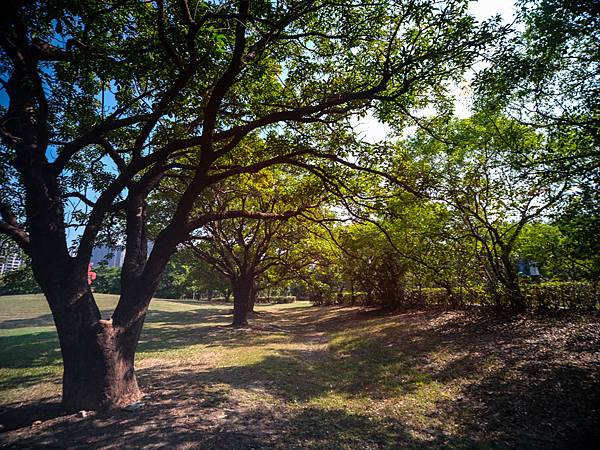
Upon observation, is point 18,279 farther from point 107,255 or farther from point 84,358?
point 84,358

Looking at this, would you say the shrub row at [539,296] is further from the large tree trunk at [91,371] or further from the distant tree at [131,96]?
the large tree trunk at [91,371]

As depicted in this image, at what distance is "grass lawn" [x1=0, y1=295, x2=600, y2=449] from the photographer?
452 centimetres

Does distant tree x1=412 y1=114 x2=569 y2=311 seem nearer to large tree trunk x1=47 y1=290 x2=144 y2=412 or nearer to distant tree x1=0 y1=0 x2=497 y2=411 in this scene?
distant tree x1=0 y1=0 x2=497 y2=411

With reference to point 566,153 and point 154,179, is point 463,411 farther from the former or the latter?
point 154,179

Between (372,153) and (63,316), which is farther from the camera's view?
(372,153)

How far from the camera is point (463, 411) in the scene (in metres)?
5.45

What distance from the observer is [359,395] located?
673cm

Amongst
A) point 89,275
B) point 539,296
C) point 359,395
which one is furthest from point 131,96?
point 539,296

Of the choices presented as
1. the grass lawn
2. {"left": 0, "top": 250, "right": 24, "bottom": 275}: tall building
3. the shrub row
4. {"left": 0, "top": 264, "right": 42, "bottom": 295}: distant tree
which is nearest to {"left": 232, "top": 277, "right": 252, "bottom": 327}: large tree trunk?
the grass lawn

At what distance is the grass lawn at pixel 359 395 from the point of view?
14.8 ft

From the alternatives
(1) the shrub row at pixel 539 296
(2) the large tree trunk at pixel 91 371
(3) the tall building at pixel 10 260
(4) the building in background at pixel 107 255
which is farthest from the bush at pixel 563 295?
(3) the tall building at pixel 10 260

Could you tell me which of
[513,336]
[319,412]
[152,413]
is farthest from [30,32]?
[513,336]

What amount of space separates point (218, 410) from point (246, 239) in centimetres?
1583

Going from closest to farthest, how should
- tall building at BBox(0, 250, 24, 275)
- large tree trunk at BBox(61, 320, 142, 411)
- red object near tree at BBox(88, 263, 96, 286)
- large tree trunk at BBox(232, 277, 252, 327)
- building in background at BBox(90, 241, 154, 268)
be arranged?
large tree trunk at BBox(61, 320, 142, 411)
red object near tree at BBox(88, 263, 96, 286)
tall building at BBox(0, 250, 24, 275)
building in background at BBox(90, 241, 154, 268)
large tree trunk at BBox(232, 277, 252, 327)
